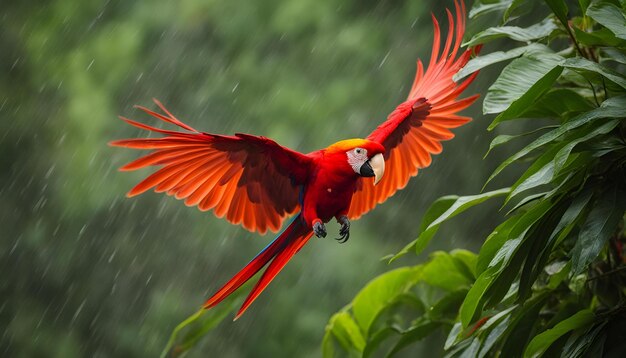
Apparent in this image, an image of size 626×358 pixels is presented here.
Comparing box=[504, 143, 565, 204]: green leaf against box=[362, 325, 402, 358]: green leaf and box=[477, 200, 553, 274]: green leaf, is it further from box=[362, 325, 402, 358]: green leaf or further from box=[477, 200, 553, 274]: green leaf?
box=[362, 325, 402, 358]: green leaf

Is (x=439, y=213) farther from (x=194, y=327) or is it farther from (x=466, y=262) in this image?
(x=194, y=327)

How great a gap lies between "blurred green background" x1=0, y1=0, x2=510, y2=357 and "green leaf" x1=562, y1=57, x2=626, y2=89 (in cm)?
183

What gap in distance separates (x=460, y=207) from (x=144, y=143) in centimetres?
44

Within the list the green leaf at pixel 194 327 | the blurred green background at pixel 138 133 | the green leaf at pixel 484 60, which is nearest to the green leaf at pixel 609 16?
the green leaf at pixel 484 60

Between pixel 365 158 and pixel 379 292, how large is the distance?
1.92 feet

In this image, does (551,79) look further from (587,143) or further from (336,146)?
(336,146)

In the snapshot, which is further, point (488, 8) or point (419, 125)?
point (488, 8)

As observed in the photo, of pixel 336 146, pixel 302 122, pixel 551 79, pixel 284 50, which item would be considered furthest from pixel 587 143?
pixel 284 50

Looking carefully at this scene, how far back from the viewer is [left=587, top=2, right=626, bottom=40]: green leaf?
2.65ft

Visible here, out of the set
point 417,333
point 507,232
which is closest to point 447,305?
point 417,333

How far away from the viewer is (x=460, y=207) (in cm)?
95

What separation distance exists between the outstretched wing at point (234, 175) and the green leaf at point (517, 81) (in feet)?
0.70

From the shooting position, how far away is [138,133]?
9.64 ft

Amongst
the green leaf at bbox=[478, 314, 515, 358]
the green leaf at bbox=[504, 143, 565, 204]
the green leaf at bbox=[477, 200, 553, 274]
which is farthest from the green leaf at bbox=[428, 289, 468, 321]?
the green leaf at bbox=[504, 143, 565, 204]
